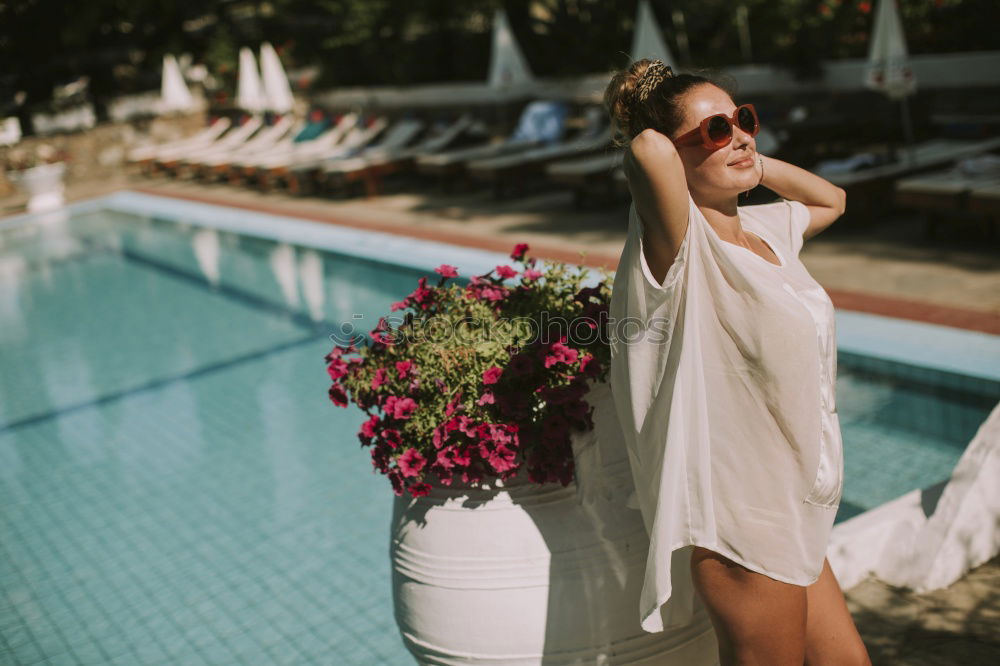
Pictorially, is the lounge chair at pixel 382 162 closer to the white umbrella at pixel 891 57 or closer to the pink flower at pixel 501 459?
the white umbrella at pixel 891 57

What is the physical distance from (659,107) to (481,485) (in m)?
0.93

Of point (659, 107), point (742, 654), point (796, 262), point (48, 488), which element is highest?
point (659, 107)

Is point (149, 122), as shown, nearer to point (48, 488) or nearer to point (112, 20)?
point (112, 20)

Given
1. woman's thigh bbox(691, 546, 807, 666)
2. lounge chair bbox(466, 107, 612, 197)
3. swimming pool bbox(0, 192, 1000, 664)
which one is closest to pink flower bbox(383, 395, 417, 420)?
A: woman's thigh bbox(691, 546, 807, 666)

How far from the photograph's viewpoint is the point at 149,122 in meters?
22.7

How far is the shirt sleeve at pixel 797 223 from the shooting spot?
2123mm

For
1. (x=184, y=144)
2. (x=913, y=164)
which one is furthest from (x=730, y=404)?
(x=184, y=144)

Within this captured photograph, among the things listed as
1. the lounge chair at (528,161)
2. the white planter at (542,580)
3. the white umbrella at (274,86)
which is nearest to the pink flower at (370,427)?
the white planter at (542,580)

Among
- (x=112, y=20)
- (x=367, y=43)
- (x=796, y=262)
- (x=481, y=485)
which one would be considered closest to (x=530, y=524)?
(x=481, y=485)

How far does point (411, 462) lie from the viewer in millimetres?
2176

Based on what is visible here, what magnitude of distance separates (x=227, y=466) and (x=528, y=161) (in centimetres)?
744

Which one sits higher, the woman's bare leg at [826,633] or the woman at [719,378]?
the woman at [719,378]

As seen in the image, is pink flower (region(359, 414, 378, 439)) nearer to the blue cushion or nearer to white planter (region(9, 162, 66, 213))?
the blue cushion

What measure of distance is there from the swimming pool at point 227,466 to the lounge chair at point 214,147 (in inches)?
409
